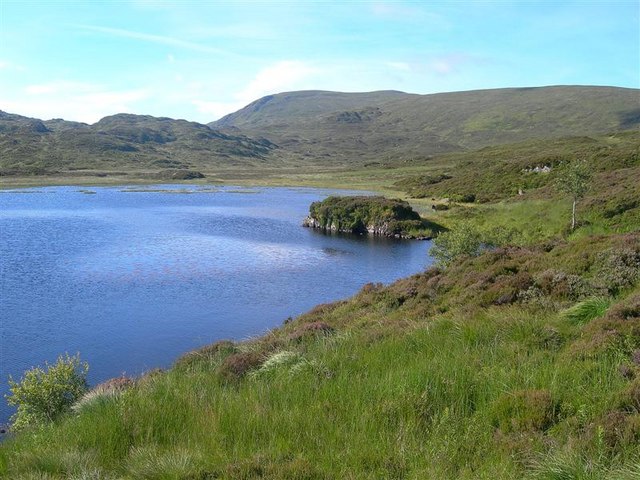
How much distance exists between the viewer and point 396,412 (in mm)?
7121

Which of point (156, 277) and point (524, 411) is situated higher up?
point (524, 411)

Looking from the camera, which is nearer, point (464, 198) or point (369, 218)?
point (369, 218)

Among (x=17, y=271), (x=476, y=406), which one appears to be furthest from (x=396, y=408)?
(x=17, y=271)

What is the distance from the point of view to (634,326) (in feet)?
30.3

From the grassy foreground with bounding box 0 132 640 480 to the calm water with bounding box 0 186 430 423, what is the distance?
17.2m

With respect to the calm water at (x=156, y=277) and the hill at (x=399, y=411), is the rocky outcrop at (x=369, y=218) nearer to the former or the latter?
the calm water at (x=156, y=277)

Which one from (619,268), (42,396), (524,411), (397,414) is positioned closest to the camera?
(524,411)

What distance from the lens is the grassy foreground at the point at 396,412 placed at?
234 inches

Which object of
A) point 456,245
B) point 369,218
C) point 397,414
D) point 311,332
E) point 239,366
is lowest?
point 311,332

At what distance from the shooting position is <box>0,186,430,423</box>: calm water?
30.8 metres

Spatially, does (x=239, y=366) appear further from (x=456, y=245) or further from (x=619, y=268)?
(x=456, y=245)

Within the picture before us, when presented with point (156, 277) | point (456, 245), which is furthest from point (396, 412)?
point (156, 277)

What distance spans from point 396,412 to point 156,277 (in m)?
41.8

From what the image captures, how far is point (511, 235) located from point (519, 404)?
49013mm
